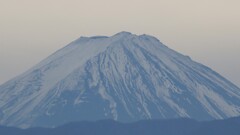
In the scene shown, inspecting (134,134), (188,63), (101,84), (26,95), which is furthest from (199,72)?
(134,134)

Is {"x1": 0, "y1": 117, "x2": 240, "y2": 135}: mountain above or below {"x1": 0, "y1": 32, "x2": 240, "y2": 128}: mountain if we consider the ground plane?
below

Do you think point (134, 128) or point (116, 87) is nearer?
point (134, 128)

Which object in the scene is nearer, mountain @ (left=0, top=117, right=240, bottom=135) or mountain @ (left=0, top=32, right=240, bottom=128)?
mountain @ (left=0, top=117, right=240, bottom=135)

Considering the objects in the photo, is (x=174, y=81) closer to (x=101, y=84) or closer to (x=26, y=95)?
(x=101, y=84)

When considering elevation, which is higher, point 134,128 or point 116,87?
point 116,87
